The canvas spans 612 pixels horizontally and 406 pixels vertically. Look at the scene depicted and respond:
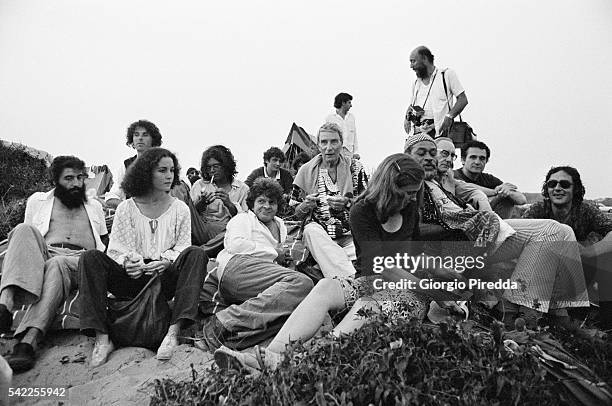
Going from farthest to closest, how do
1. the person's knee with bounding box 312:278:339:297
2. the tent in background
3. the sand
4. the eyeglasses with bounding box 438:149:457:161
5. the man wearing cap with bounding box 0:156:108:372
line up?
the tent in background → the eyeglasses with bounding box 438:149:457:161 → the man wearing cap with bounding box 0:156:108:372 → the person's knee with bounding box 312:278:339:297 → the sand

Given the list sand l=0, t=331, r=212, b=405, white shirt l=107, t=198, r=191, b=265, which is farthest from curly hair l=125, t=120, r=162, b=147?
sand l=0, t=331, r=212, b=405

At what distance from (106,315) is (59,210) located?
3.96 feet

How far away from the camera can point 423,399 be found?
2.52 metres

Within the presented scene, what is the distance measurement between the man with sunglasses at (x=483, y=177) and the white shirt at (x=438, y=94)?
71cm

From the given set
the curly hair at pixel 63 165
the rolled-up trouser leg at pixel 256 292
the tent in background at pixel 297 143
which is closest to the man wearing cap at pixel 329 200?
the rolled-up trouser leg at pixel 256 292

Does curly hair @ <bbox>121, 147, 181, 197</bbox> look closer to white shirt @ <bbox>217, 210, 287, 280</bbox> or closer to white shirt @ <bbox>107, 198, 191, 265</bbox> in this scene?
white shirt @ <bbox>107, 198, 191, 265</bbox>

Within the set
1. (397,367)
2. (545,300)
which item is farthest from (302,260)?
(397,367)

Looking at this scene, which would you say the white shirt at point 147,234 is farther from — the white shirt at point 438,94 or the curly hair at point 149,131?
the white shirt at point 438,94

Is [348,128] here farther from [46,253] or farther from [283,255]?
[46,253]

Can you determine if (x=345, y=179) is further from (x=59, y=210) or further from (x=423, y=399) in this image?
(x=423, y=399)

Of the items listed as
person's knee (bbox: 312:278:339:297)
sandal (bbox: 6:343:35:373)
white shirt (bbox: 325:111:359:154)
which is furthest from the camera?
white shirt (bbox: 325:111:359:154)

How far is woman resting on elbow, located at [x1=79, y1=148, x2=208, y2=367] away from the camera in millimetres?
3916

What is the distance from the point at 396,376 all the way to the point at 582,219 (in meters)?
2.63

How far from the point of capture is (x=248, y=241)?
4.47 m
